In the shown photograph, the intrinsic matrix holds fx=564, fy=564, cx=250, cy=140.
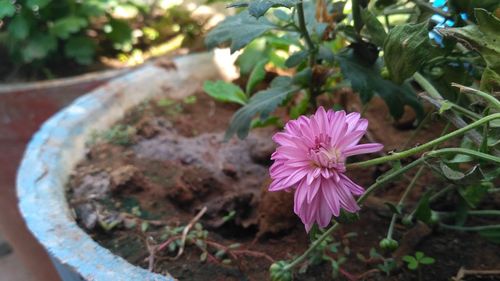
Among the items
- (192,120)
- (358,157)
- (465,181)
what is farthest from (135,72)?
(465,181)

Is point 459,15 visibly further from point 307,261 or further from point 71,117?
point 71,117

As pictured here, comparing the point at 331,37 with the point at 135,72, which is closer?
the point at 331,37

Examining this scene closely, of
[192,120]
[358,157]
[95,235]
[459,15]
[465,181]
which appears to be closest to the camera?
[465,181]

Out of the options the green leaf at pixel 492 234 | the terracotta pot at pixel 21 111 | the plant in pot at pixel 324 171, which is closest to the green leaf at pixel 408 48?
the plant in pot at pixel 324 171

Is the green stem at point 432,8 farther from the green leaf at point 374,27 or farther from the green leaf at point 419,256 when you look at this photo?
the green leaf at point 419,256

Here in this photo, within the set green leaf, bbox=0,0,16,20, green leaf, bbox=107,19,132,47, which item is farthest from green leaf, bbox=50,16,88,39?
green leaf, bbox=0,0,16,20

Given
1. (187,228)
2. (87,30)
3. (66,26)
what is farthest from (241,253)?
(87,30)

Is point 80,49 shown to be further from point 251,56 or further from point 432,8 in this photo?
point 432,8
